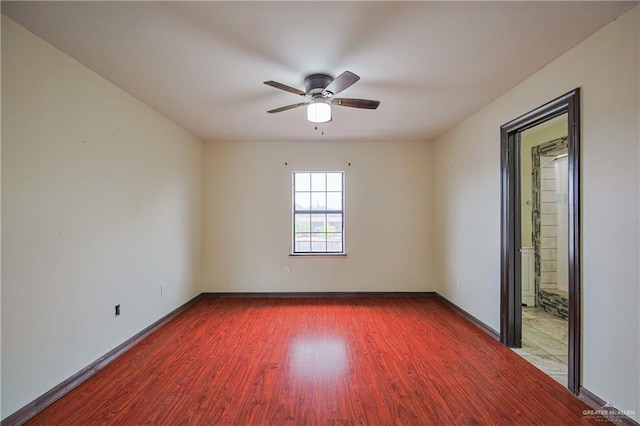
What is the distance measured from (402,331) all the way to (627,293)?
1.91 meters

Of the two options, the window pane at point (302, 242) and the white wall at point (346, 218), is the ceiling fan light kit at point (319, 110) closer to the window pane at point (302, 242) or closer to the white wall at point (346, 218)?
the white wall at point (346, 218)

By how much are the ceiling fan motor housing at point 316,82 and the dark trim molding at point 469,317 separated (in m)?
2.90

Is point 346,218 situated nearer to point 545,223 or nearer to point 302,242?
point 302,242

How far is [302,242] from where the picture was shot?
15.1 ft

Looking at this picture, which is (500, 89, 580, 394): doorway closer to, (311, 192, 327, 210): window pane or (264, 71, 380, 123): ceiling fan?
(264, 71, 380, 123): ceiling fan

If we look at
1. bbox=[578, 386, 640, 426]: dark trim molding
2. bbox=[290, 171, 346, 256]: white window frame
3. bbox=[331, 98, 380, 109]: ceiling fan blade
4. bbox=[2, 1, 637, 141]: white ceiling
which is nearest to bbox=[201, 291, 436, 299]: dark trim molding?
bbox=[290, 171, 346, 256]: white window frame

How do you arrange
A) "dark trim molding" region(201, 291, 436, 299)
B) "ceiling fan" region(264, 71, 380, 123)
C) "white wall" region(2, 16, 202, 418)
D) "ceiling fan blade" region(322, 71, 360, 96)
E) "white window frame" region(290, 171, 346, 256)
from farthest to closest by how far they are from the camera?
"white window frame" region(290, 171, 346, 256), "dark trim molding" region(201, 291, 436, 299), "ceiling fan" region(264, 71, 380, 123), "ceiling fan blade" region(322, 71, 360, 96), "white wall" region(2, 16, 202, 418)

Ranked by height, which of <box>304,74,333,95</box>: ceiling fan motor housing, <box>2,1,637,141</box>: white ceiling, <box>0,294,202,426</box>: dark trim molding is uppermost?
<box>2,1,637,141</box>: white ceiling

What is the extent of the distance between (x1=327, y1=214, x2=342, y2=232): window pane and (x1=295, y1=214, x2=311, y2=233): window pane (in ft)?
1.04

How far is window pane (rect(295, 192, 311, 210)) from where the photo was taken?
4.61 metres

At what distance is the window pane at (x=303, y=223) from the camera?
15.1ft

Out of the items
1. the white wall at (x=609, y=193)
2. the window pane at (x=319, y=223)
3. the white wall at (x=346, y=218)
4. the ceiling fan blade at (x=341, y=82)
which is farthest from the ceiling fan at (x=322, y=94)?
the window pane at (x=319, y=223)

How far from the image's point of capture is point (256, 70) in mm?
2277

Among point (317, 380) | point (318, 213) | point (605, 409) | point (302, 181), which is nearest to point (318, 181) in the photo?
point (302, 181)
